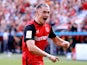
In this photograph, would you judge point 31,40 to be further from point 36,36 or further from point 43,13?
point 43,13

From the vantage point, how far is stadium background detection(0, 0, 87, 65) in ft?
64.4

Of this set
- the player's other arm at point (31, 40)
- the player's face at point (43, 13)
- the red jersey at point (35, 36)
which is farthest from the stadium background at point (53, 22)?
the player's face at point (43, 13)

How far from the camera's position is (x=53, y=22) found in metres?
20.9

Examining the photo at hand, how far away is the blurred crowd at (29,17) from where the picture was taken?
1986 centimetres

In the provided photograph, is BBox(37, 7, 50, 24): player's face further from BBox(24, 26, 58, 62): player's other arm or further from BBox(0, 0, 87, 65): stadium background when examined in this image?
BBox(0, 0, 87, 65): stadium background

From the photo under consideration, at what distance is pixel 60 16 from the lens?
21.3 metres

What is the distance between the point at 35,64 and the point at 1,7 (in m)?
18.2

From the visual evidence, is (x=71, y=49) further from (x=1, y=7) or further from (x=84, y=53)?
(x=1, y=7)

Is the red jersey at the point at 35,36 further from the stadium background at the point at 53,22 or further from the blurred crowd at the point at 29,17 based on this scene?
the blurred crowd at the point at 29,17

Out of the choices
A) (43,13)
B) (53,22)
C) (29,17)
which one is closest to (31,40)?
(43,13)

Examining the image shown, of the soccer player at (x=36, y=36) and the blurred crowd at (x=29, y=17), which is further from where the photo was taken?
the blurred crowd at (x=29, y=17)

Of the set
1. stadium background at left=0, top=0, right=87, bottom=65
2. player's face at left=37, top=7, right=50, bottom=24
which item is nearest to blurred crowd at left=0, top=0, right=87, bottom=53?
stadium background at left=0, top=0, right=87, bottom=65

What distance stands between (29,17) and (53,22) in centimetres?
237

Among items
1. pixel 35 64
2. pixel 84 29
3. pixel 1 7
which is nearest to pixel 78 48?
pixel 84 29
